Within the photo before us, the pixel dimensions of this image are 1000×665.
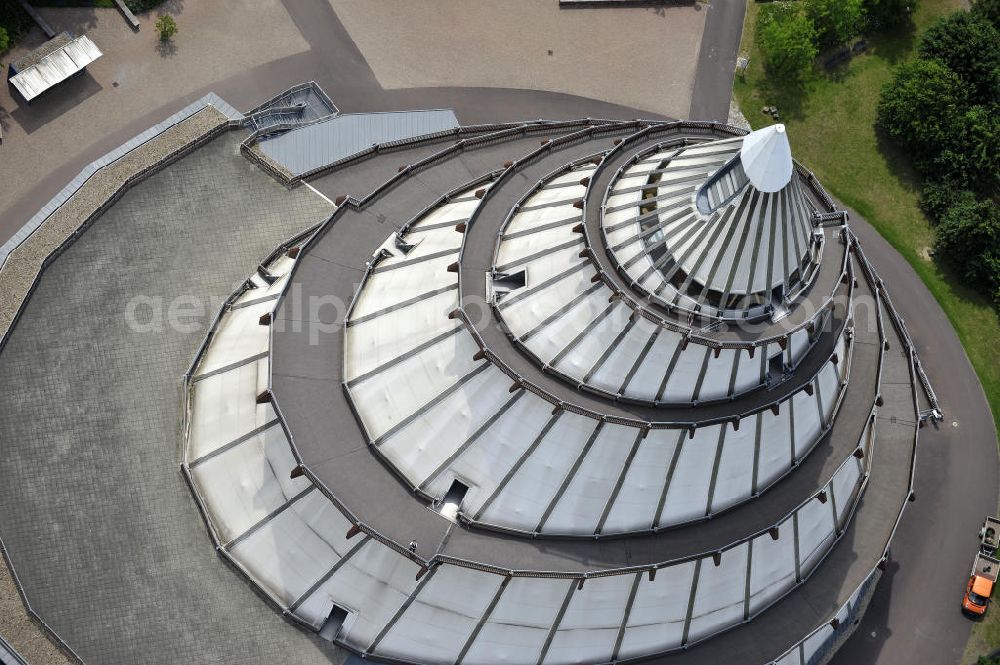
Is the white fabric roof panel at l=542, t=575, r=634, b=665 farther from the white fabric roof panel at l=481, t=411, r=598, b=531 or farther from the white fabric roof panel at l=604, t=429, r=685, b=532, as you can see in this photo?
the white fabric roof panel at l=481, t=411, r=598, b=531

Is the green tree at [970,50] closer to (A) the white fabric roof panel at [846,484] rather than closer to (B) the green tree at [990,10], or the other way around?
(B) the green tree at [990,10]

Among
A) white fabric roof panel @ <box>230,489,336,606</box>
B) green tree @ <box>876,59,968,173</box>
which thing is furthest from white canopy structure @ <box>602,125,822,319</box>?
green tree @ <box>876,59,968,173</box>

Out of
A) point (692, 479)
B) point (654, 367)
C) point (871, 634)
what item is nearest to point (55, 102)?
point (654, 367)

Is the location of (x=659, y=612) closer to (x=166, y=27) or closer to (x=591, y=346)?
(x=591, y=346)

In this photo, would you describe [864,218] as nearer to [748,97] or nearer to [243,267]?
[748,97]

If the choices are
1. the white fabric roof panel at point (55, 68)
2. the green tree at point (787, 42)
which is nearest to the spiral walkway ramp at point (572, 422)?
the green tree at point (787, 42)

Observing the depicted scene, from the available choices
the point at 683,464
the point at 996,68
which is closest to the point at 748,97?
the point at 996,68
